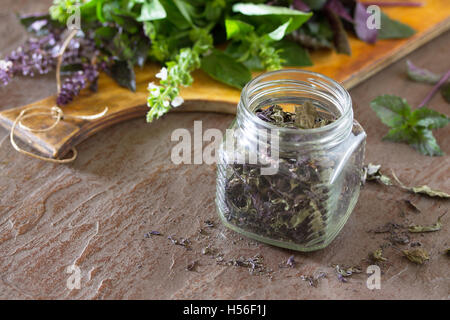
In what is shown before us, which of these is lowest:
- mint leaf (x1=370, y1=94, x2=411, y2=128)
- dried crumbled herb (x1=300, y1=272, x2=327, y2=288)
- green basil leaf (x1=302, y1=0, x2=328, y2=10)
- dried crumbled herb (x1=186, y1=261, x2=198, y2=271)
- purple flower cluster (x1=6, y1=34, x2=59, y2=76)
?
dried crumbled herb (x1=300, y1=272, x2=327, y2=288)

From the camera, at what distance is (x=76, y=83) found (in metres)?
1.59

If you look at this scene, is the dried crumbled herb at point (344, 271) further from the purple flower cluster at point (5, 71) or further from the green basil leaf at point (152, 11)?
the purple flower cluster at point (5, 71)

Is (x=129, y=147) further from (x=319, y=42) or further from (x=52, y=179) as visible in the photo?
(x=319, y=42)

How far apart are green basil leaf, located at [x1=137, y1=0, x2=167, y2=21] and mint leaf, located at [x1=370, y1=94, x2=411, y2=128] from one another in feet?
2.05

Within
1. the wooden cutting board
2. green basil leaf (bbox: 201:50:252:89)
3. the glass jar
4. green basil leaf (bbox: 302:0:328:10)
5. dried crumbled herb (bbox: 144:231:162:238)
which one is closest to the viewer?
the glass jar

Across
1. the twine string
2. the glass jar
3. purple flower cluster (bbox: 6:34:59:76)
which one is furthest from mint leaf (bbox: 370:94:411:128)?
purple flower cluster (bbox: 6:34:59:76)

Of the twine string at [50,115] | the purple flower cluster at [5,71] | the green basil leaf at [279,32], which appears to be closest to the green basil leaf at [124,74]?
the twine string at [50,115]

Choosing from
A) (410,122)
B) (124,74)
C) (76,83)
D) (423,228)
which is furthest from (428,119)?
(76,83)

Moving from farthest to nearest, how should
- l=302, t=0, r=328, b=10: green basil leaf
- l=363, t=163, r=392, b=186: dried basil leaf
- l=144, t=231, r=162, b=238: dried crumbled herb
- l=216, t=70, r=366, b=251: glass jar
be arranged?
l=302, t=0, r=328, b=10: green basil leaf < l=363, t=163, r=392, b=186: dried basil leaf < l=144, t=231, r=162, b=238: dried crumbled herb < l=216, t=70, r=366, b=251: glass jar

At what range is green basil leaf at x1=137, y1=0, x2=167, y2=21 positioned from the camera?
154 cm

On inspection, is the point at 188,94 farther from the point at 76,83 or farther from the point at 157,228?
the point at 157,228

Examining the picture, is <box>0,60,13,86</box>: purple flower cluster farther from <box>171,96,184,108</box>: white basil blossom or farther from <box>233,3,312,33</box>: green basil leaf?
<box>233,3,312,33</box>: green basil leaf

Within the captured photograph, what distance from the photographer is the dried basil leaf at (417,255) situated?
118 centimetres

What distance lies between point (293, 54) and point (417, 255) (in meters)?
0.78
